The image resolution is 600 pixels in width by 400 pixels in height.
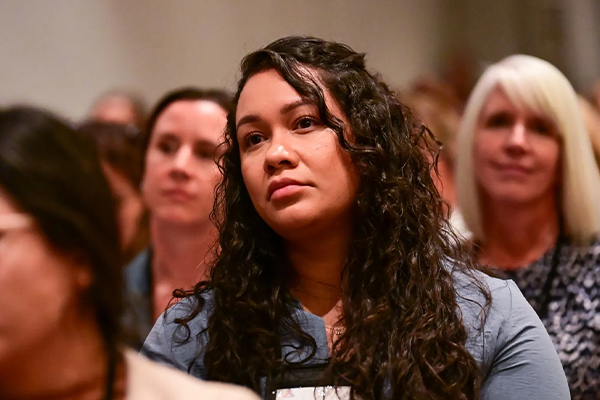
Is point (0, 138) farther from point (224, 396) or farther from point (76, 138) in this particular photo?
point (224, 396)

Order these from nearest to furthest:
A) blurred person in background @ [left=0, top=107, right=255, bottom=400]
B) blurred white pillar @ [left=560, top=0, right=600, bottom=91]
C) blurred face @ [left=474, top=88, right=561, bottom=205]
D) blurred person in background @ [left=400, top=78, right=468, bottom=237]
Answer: blurred person in background @ [left=0, top=107, right=255, bottom=400] → blurred face @ [left=474, top=88, right=561, bottom=205] → blurred person in background @ [left=400, top=78, right=468, bottom=237] → blurred white pillar @ [left=560, top=0, right=600, bottom=91]

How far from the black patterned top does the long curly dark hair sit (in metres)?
0.65

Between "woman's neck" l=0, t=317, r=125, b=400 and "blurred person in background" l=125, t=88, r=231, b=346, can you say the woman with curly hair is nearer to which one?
"woman's neck" l=0, t=317, r=125, b=400

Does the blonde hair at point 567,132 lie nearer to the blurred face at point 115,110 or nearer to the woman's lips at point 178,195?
the woman's lips at point 178,195

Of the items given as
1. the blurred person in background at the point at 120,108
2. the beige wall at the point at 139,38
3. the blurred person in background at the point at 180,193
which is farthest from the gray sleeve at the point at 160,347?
the beige wall at the point at 139,38

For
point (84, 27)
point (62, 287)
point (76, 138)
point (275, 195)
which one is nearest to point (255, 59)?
point (275, 195)

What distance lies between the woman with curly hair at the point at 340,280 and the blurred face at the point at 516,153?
81 cm

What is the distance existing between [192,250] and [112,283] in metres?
1.38

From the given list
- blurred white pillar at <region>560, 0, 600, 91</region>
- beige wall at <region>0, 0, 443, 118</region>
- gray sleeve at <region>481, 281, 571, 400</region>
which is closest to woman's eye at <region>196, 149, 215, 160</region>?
gray sleeve at <region>481, 281, 571, 400</region>

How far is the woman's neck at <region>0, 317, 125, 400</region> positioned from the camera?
3.79 feet

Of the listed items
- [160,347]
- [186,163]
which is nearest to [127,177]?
[186,163]

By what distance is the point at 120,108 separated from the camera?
4.32 meters

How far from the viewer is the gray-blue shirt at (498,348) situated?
1582 mm

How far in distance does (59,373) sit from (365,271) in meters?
0.65
